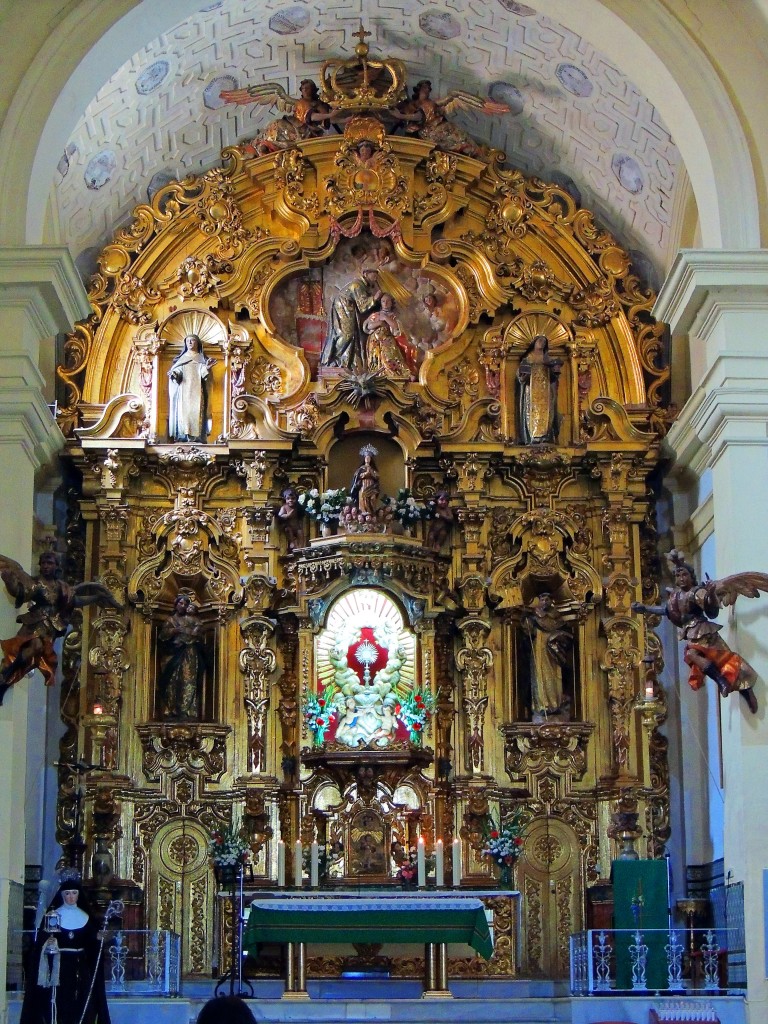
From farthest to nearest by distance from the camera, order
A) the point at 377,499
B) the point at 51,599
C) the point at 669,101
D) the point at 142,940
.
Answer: the point at 377,499 < the point at 142,940 < the point at 669,101 < the point at 51,599

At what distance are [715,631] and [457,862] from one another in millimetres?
4514

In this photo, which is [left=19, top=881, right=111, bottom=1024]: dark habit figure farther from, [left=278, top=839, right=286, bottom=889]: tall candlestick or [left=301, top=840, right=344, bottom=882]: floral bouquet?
[left=301, top=840, right=344, bottom=882]: floral bouquet

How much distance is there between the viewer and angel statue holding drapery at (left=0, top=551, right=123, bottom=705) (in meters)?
13.5

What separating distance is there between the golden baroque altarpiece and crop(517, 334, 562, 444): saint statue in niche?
36 mm

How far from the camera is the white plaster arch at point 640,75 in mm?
14477

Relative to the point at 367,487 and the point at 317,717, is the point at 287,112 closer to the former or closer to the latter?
the point at 367,487

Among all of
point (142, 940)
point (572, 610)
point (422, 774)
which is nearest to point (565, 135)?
point (572, 610)

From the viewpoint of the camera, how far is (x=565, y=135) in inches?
740

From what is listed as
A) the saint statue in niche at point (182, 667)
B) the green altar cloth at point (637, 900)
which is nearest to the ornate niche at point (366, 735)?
the saint statue in niche at point (182, 667)

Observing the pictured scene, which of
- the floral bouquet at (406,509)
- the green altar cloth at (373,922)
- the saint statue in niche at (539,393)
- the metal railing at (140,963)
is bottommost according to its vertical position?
the metal railing at (140,963)

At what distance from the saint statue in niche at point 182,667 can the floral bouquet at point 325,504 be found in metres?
1.59

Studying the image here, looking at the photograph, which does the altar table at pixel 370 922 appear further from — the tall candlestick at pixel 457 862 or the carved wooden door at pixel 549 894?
the carved wooden door at pixel 549 894

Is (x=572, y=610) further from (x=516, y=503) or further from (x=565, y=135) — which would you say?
(x=565, y=135)

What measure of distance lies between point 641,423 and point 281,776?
544 centimetres
